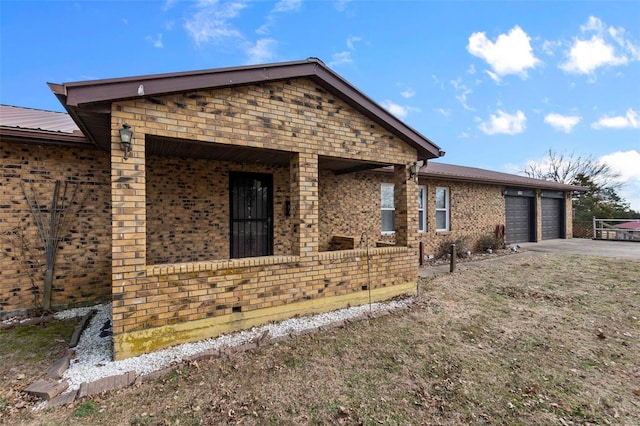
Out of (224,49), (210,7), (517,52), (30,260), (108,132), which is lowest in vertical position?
(30,260)

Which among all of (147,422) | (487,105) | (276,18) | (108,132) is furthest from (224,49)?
(487,105)

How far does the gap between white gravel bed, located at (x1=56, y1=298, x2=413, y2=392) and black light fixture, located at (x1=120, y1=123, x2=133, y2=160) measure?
2.43 metres

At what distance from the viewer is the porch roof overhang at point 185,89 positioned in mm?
3422

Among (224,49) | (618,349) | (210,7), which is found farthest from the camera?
(224,49)

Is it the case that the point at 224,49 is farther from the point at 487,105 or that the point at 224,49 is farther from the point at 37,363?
the point at 487,105

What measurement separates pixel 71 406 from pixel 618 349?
637 cm

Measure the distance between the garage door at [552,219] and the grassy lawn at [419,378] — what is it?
12.1 metres

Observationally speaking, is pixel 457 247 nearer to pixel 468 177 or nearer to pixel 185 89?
pixel 468 177

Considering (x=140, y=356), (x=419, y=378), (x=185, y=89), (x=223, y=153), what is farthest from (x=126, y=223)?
(x=419, y=378)

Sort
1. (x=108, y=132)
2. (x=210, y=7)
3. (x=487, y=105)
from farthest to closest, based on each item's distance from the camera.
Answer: (x=487, y=105) → (x=210, y=7) → (x=108, y=132)

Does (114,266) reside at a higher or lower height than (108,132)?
lower

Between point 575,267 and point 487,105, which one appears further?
point 487,105

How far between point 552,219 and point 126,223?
1954cm

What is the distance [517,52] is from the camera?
43.7 ft
